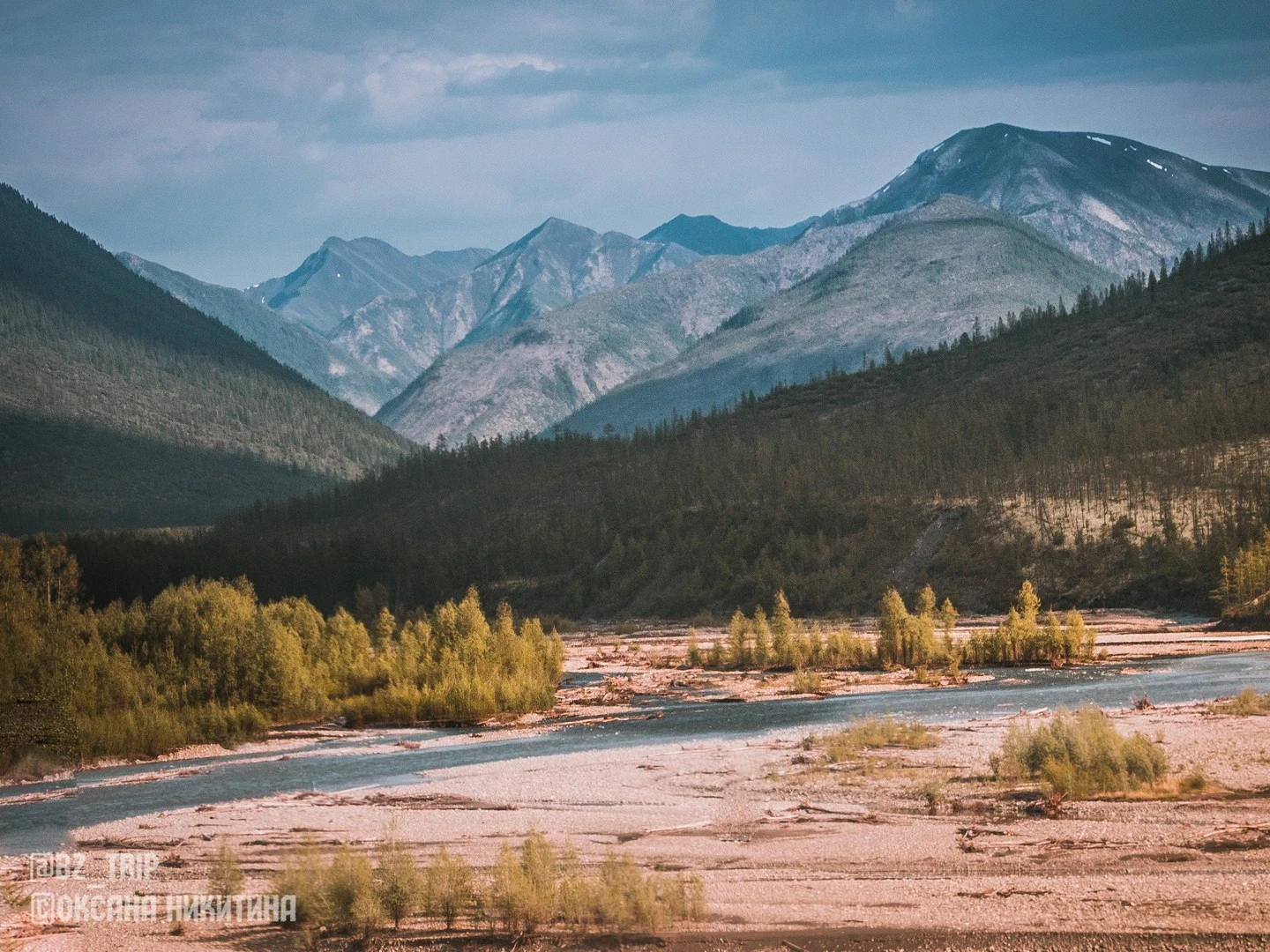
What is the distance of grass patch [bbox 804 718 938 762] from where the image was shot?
41.2 meters

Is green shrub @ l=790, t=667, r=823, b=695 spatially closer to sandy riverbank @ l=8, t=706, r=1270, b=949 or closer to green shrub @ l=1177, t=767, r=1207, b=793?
sandy riverbank @ l=8, t=706, r=1270, b=949

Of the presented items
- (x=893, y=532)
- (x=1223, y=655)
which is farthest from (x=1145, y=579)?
(x=1223, y=655)

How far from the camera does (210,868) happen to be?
28.5 meters

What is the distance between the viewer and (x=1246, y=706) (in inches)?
1734

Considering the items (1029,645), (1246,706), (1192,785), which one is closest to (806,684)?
(1029,645)

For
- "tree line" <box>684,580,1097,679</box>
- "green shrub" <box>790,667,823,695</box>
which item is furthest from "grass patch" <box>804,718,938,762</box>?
"tree line" <box>684,580,1097,679</box>

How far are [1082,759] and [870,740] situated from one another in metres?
9.70

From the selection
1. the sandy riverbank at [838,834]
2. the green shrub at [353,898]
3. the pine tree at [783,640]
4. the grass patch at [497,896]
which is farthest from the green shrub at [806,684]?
the green shrub at [353,898]

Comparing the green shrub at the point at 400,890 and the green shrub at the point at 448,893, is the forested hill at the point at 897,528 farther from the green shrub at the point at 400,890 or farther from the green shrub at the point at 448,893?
the green shrub at the point at 400,890

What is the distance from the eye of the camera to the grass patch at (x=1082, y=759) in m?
32.2

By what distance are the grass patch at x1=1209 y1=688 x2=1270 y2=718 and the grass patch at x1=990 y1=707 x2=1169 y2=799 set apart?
9.61 m

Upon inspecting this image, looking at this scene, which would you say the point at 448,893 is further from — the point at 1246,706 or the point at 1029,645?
the point at 1029,645

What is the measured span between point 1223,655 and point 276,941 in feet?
198

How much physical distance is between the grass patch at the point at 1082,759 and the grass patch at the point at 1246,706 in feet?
31.5
